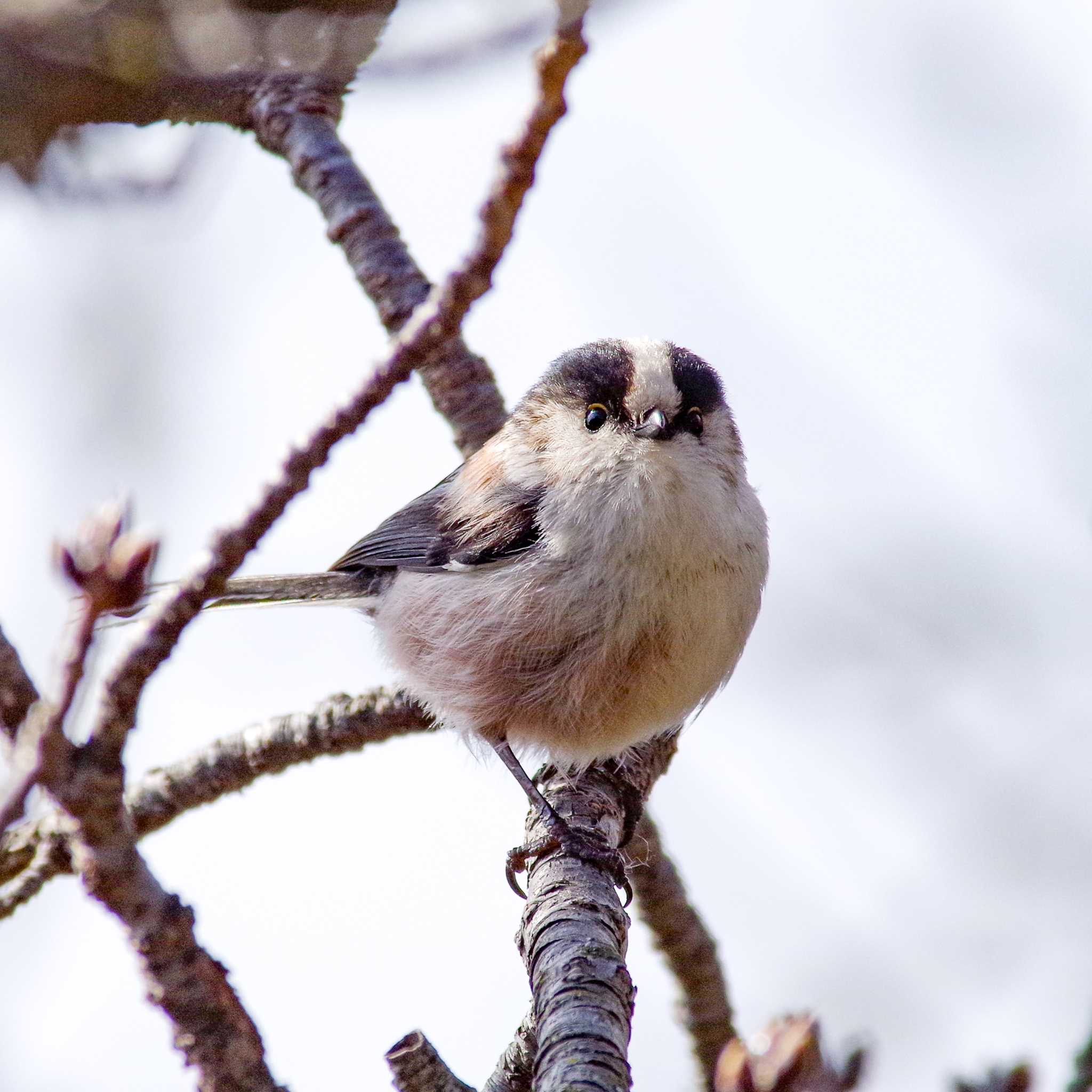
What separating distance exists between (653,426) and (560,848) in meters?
1.02

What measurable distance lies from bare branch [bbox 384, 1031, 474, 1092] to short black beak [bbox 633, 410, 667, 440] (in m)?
1.58

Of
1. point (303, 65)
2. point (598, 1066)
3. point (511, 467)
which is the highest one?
point (303, 65)

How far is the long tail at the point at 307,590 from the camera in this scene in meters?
3.49

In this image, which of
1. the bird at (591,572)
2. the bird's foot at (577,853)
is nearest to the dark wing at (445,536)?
the bird at (591,572)

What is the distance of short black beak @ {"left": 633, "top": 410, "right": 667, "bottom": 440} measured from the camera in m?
2.90

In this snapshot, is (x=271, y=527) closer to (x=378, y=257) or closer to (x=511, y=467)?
(x=511, y=467)

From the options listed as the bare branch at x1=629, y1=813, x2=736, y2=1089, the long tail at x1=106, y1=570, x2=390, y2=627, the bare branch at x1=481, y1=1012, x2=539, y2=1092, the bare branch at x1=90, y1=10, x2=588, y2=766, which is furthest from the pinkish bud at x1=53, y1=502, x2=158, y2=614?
the bare branch at x1=629, y1=813, x2=736, y2=1089

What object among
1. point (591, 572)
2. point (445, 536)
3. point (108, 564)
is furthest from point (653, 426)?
point (108, 564)

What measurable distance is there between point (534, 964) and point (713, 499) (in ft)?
4.08

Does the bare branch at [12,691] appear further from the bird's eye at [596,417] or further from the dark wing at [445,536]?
the bird's eye at [596,417]

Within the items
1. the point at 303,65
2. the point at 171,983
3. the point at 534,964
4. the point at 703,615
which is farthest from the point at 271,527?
the point at 703,615

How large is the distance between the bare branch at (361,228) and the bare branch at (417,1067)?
216 cm

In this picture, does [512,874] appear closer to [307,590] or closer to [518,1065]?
[518,1065]

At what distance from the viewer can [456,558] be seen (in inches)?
127
